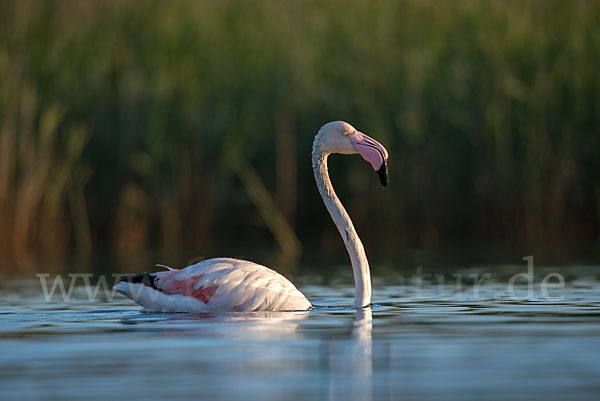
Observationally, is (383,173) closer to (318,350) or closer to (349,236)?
(349,236)

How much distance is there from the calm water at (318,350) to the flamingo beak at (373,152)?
1072 millimetres

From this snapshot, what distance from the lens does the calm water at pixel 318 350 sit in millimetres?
5367

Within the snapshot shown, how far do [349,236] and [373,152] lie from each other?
0.71 metres

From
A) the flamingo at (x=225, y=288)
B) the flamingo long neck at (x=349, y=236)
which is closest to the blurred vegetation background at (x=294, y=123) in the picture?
the flamingo long neck at (x=349, y=236)

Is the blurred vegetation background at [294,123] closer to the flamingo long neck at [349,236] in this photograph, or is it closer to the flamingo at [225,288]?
the flamingo long neck at [349,236]

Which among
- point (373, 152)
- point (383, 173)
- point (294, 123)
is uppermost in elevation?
point (294, 123)

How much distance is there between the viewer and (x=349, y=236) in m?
9.24

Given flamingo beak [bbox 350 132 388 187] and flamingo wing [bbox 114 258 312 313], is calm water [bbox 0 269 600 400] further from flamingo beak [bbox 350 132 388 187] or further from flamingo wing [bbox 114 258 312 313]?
flamingo beak [bbox 350 132 388 187]

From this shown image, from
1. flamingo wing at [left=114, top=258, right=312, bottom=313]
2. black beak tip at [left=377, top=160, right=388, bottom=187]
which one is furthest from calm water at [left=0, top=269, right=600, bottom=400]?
black beak tip at [left=377, top=160, right=388, bottom=187]

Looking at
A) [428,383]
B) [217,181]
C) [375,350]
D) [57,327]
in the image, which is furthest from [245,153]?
[428,383]

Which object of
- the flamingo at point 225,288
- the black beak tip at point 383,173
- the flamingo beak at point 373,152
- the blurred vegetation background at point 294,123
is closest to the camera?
the flamingo at point 225,288

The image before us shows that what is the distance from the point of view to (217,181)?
15.5 m

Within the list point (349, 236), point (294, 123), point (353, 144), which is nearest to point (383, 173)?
point (353, 144)

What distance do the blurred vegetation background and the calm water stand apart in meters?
5.36
